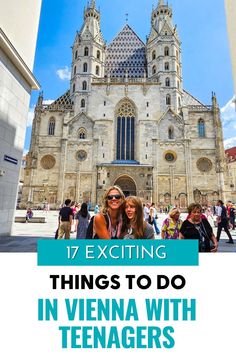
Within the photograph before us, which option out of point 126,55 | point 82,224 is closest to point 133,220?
point 82,224

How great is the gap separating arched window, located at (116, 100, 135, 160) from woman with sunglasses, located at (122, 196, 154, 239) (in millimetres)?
22888

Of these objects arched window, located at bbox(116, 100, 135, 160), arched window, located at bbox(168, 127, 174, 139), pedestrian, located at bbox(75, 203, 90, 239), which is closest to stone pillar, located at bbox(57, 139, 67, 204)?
arched window, located at bbox(116, 100, 135, 160)

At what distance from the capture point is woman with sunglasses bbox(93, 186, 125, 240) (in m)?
1.90

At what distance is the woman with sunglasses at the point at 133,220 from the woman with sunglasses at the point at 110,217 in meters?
0.06

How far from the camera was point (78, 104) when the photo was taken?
82.8 feet

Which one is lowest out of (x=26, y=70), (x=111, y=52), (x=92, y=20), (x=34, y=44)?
(x=26, y=70)

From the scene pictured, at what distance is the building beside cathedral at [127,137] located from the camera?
23.1 m

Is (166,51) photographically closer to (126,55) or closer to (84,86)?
(126,55)

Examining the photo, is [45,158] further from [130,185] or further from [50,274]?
[50,274]

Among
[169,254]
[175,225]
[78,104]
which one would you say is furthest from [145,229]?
[78,104]

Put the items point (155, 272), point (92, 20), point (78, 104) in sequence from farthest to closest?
point (92, 20) → point (78, 104) → point (155, 272)

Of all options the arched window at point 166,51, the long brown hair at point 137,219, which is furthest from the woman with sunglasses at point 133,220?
the arched window at point 166,51

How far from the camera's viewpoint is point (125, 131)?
82.7 ft

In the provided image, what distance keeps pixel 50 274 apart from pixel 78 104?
82.9ft
